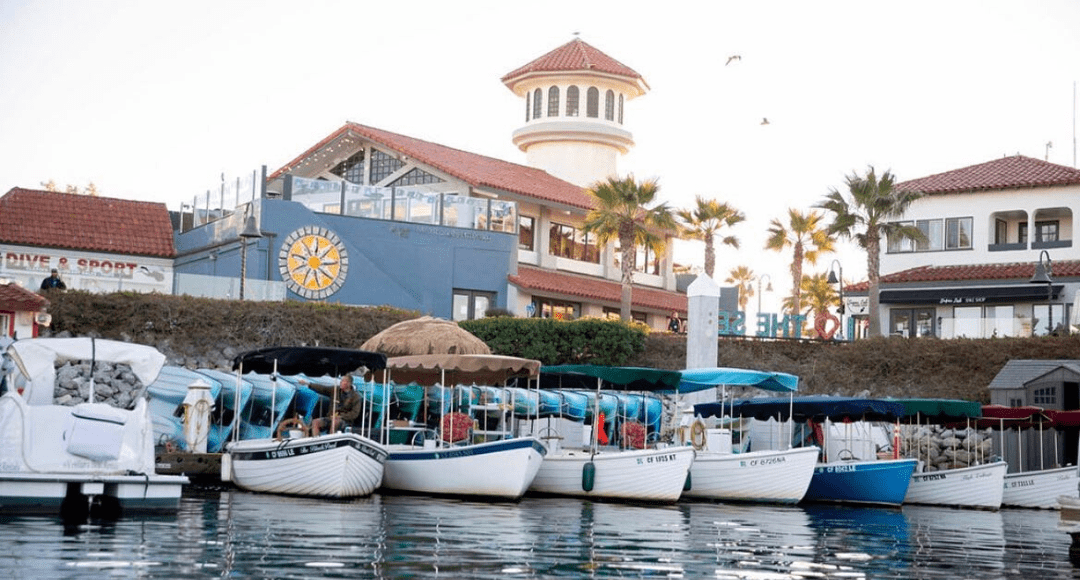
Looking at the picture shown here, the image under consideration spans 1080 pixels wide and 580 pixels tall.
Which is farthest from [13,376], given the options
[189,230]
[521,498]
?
[189,230]

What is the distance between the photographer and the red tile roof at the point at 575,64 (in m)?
67.1

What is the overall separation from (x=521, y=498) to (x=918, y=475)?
12.1 meters

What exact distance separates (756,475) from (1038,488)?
8928mm

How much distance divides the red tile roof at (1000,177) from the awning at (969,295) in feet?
15.6

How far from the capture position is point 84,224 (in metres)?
51.1

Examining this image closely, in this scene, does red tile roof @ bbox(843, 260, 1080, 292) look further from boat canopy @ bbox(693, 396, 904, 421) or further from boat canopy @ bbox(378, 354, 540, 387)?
boat canopy @ bbox(378, 354, 540, 387)

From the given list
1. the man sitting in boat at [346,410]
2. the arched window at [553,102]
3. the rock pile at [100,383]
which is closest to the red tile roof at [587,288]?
the arched window at [553,102]

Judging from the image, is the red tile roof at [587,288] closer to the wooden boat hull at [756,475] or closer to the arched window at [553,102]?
the arched window at [553,102]

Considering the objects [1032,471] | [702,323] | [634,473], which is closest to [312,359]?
[634,473]

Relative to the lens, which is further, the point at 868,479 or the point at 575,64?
the point at 575,64

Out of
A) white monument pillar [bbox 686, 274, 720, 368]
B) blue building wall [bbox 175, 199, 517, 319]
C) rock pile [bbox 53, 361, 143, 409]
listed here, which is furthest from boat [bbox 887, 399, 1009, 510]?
blue building wall [bbox 175, 199, 517, 319]

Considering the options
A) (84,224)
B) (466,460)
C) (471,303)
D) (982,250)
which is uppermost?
(982,250)

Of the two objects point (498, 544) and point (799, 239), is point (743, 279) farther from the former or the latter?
point (498, 544)

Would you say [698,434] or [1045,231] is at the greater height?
[1045,231]
